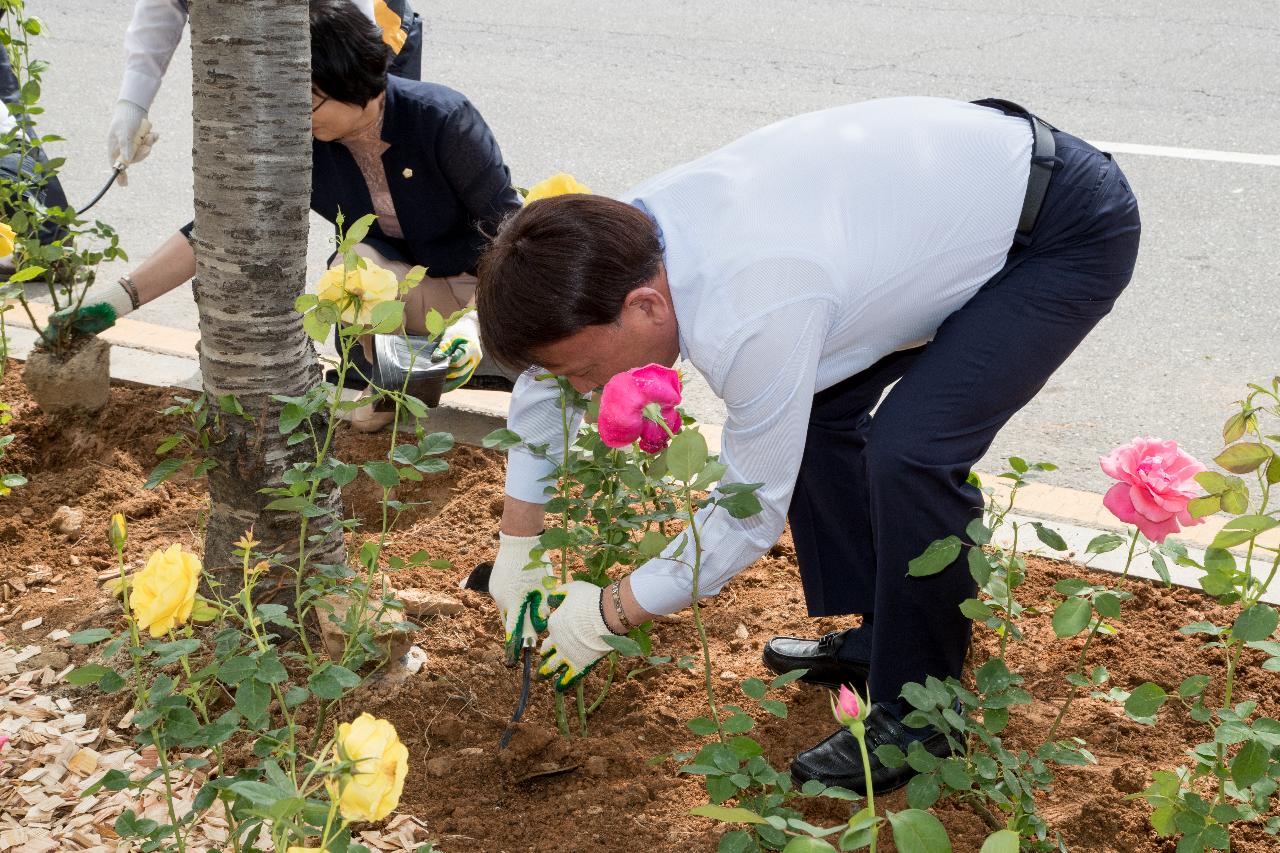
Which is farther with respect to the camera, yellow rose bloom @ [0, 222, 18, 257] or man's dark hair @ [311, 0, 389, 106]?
man's dark hair @ [311, 0, 389, 106]

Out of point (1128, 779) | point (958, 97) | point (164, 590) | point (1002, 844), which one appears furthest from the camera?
point (958, 97)

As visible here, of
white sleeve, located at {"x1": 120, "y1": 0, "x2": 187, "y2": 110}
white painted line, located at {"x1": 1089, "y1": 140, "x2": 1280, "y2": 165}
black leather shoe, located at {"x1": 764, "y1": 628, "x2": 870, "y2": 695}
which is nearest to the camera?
black leather shoe, located at {"x1": 764, "y1": 628, "x2": 870, "y2": 695}

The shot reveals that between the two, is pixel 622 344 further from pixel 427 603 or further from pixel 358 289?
pixel 427 603

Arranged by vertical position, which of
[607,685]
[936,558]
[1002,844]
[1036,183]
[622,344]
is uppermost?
[1036,183]

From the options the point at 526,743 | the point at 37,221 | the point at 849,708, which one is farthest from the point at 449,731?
the point at 37,221

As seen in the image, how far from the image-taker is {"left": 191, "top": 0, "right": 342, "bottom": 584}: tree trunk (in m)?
2.00

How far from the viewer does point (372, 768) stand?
1.11 meters

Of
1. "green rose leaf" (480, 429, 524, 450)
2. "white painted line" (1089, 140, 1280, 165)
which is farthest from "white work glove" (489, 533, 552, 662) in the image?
"white painted line" (1089, 140, 1280, 165)

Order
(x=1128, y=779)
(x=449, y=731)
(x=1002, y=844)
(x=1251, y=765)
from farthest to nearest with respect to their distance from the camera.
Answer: (x=449, y=731) → (x=1128, y=779) → (x=1251, y=765) → (x=1002, y=844)

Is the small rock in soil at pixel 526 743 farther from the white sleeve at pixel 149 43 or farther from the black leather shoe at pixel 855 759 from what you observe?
the white sleeve at pixel 149 43

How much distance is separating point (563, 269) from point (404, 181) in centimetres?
159

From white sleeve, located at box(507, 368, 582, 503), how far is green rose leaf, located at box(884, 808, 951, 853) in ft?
3.33

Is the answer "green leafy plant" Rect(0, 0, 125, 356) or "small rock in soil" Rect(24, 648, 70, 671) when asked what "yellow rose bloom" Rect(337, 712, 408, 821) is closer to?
"small rock in soil" Rect(24, 648, 70, 671)

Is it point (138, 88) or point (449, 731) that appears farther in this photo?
point (138, 88)
